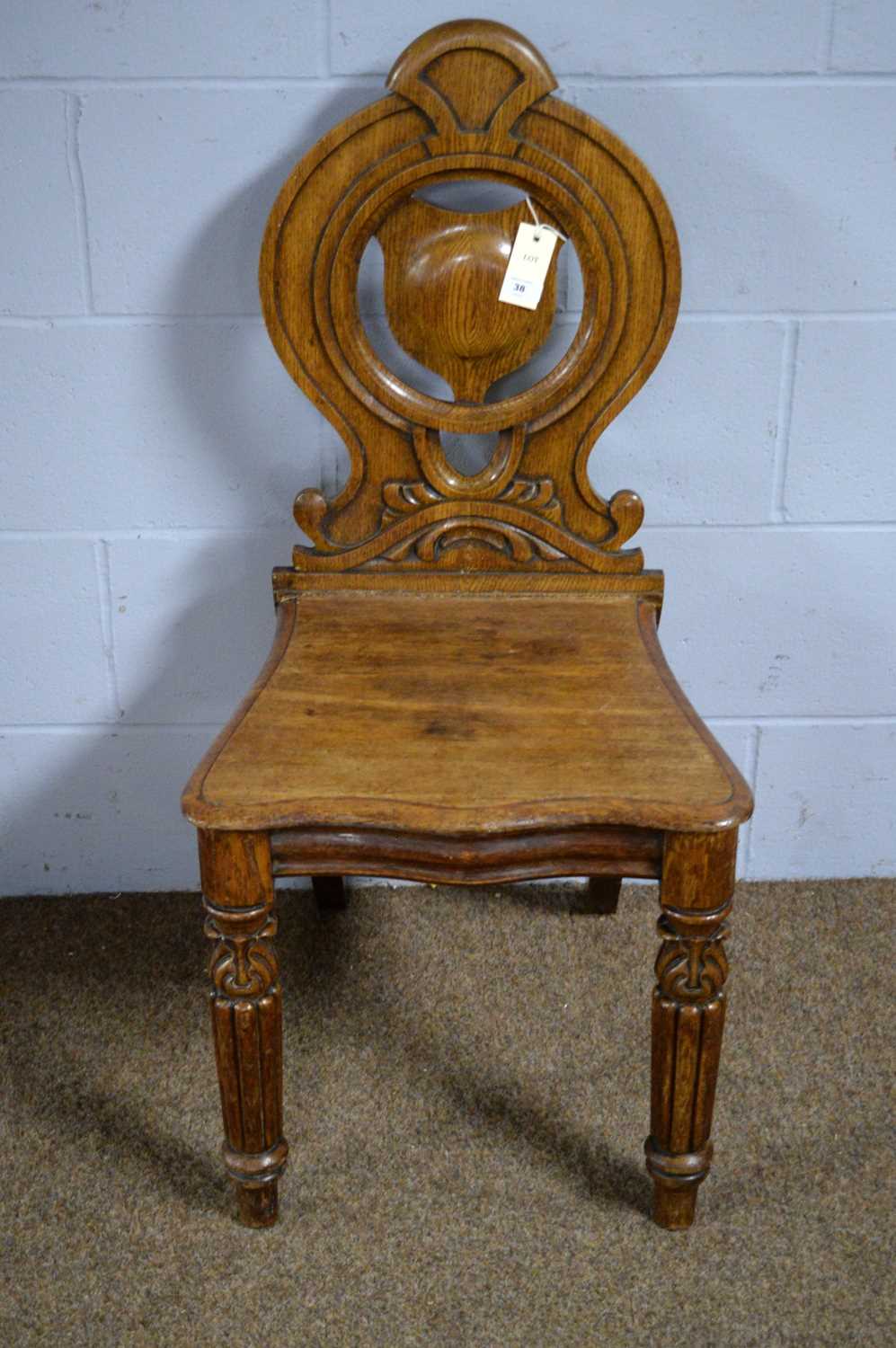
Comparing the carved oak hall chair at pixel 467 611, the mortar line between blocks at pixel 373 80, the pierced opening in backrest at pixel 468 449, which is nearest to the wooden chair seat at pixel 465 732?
the carved oak hall chair at pixel 467 611

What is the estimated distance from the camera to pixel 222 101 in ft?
5.01

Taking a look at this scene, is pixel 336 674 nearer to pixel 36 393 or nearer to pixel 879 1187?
pixel 36 393

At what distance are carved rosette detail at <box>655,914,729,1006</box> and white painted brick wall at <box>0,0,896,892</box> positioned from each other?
649mm

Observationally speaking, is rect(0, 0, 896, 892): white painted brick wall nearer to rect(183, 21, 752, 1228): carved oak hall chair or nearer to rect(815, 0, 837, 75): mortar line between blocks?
rect(815, 0, 837, 75): mortar line between blocks

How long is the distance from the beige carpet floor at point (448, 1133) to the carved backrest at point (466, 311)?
564mm

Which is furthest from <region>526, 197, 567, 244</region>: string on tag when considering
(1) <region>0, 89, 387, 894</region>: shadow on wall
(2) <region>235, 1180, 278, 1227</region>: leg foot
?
(2) <region>235, 1180, 278, 1227</region>: leg foot

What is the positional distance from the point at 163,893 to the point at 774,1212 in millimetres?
974

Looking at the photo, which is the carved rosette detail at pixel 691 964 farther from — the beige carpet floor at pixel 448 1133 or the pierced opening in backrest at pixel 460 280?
the pierced opening in backrest at pixel 460 280

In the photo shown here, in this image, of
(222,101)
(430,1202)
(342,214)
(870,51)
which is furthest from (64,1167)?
(870,51)

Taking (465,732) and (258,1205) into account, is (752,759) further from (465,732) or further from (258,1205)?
(258,1205)

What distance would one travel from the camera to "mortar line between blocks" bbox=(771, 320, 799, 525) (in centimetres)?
164

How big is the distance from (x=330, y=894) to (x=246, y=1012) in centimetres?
59

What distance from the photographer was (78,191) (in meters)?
1.56

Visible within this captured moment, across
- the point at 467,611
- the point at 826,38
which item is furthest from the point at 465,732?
the point at 826,38
